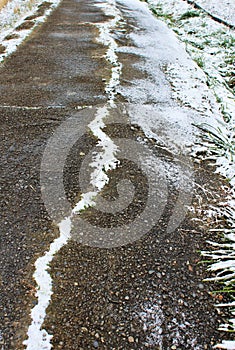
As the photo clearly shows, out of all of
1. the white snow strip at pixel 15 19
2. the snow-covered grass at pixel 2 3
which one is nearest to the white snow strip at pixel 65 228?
the white snow strip at pixel 15 19

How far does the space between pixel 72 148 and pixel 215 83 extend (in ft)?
6.57

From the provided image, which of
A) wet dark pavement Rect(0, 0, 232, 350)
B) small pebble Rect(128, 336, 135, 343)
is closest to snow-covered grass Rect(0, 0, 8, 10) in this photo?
wet dark pavement Rect(0, 0, 232, 350)

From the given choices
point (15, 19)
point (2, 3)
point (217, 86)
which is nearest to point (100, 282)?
point (217, 86)

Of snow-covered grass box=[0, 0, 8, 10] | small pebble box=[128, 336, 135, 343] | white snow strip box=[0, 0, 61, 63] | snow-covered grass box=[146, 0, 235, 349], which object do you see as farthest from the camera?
snow-covered grass box=[0, 0, 8, 10]

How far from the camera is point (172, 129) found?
2.44 metres

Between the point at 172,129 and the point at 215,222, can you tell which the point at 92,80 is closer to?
the point at 172,129

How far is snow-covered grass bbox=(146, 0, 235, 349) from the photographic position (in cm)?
143

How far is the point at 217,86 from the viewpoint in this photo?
3.29 m

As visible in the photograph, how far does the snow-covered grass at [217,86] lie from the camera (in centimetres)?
143

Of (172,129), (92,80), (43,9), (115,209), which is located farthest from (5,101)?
(43,9)

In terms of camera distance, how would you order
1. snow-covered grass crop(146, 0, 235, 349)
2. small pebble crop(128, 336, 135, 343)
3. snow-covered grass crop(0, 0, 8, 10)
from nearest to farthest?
small pebble crop(128, 336, 135, 343)
snow-covered grass crop(146, 0, 235, 349)
snow-covered grass crop(0, 0, 8, 10)

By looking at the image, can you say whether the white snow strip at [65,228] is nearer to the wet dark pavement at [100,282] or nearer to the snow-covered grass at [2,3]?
the wet dark pavement at [100,282]

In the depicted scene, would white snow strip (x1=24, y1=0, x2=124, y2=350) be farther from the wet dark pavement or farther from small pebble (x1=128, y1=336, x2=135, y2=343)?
small pebble (x1=128, y1=336, x2=135, y2=343)

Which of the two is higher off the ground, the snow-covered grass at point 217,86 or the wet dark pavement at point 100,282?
the snow-covered grass at point 217,86
